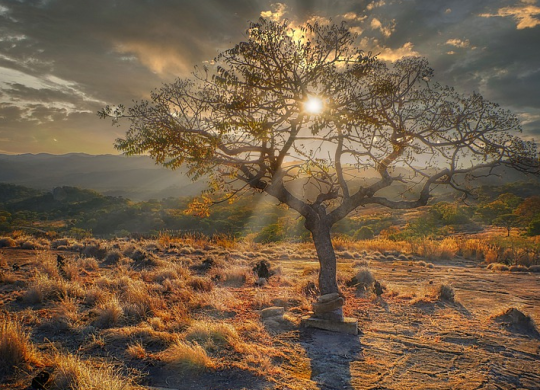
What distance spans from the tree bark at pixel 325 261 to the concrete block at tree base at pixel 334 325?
2.06 m

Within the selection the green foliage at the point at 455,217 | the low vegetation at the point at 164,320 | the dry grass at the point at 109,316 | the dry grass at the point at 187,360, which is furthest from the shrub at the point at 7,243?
the green foliage at the point at 455,217

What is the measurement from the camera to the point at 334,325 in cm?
755

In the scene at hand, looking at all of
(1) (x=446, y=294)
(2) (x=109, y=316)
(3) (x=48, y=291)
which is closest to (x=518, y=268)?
(1) (x=446, y=294)

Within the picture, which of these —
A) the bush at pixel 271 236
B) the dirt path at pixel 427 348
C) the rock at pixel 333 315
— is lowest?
the bush at pixel 271 236

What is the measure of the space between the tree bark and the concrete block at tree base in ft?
6.75

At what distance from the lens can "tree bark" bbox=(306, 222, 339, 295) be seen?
31.8 ft

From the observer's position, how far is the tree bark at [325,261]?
970cm

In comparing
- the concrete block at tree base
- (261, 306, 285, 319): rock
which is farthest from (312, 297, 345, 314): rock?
(261, 306, 285, 319): rock

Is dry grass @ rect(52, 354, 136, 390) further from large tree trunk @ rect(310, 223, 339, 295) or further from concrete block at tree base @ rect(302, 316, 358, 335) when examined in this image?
large tree trunk @ rect(310, 223, 339, 295)

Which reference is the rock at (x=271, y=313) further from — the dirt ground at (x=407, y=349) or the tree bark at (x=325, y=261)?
the tree bark at (x=325, y=261)

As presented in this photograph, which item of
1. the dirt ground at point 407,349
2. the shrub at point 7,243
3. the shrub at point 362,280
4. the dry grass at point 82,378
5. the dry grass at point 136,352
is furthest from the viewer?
the shrub at point 7,243

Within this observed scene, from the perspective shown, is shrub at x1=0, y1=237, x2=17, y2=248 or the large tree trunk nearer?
the large tree trunk

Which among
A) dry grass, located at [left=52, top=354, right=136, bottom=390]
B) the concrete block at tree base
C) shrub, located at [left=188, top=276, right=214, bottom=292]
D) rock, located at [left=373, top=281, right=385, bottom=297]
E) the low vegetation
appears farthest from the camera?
rock, located at [left=373, top=281, right=385, bottom=297]

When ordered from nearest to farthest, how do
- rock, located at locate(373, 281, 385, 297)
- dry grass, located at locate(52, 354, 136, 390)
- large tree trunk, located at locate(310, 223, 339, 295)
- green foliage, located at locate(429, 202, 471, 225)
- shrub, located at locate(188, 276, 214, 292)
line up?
1. dry grass, located at locate(52, 354, 136, 390)
2. large tree trunk, located at locate(310, 223, 339, 295)
3. shrub, located at locate(188, 276, 214, 292)
4. rock, located at locate(373, 281, 385, 297)
5. green foliage, located at locate(429, 202, 471, 225)
